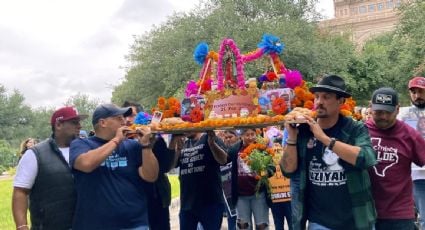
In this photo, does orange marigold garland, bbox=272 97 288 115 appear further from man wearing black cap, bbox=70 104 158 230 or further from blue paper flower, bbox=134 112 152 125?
blue paper flower, bbox=134 112 152 125

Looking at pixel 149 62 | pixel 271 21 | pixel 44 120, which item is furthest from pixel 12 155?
pixel 44 120

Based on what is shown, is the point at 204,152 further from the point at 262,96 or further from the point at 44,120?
the point at 44,120

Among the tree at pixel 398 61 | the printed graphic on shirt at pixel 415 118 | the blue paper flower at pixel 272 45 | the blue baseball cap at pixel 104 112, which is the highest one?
the tree at pixel 398 61

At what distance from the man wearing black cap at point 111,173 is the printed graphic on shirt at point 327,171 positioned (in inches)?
57.9

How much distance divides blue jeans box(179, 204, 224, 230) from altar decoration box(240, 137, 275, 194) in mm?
1254

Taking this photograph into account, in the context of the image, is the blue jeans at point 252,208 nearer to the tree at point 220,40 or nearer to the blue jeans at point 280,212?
the blue jeans at point 280,212

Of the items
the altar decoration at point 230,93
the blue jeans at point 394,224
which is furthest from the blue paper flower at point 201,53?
the blue jeans at point 394,224

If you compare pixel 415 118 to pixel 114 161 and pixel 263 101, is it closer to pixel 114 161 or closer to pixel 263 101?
pixel 263 101

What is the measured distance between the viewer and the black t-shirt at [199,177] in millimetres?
6047

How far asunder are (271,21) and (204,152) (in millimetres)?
24194

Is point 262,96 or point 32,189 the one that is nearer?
point 32,189

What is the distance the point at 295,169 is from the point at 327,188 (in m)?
0.33

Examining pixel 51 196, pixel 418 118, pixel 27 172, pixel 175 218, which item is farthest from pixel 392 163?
pixel 175 218

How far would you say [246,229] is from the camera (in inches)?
279
